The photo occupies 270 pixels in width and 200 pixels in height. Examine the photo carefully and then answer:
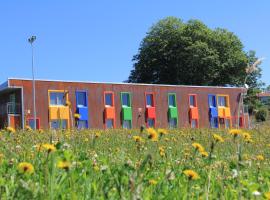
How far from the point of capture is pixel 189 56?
59.6 meters

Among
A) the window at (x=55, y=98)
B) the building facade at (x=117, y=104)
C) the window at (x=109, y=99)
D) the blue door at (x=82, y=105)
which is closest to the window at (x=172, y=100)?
the building facade at (x=117, y=104)

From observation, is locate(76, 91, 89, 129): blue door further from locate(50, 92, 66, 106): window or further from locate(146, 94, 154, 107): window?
locate(146, 94, 154, 107): window

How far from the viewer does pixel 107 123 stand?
139 ft

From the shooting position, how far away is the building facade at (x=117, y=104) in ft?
128

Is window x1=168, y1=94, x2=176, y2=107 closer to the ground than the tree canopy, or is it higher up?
closer to the ground

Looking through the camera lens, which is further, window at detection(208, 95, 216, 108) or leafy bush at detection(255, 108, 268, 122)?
leafy bush at detection(255, 108, 268, 122)

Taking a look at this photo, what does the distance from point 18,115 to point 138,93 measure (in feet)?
33.1

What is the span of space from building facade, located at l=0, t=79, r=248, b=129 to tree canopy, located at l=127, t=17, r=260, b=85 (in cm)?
921

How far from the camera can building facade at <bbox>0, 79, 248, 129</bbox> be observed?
38938mm

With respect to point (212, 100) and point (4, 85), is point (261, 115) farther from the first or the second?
point (4, 85)

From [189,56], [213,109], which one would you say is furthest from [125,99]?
[189,56]

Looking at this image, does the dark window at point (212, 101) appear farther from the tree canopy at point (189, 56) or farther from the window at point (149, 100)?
the tree canopy at point (189, 56)

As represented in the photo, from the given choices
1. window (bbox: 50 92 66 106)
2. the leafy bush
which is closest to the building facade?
window (bbox: 50 92 66 106)

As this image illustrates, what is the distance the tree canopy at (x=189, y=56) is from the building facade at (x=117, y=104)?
30.2 ft
